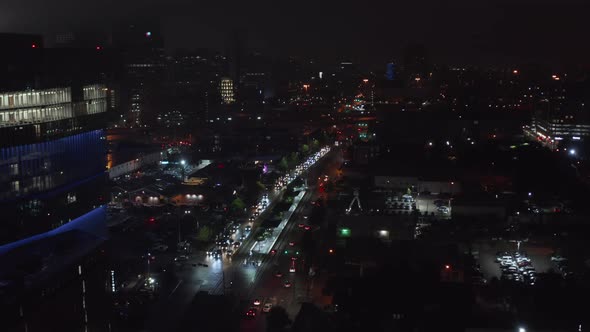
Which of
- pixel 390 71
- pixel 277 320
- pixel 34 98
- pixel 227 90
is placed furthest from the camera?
pixel 390 71

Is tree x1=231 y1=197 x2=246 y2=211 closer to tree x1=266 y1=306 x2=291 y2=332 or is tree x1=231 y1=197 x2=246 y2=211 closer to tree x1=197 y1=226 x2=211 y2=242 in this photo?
tree x1=197 y1=226 x2=211 y2=242

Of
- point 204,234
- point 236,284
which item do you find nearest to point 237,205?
point 204,234

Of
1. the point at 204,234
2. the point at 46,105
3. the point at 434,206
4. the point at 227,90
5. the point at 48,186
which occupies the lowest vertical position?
the point at 434,206

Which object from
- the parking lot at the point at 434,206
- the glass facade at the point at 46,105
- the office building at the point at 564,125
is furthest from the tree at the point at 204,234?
the office building at the point at 564,125

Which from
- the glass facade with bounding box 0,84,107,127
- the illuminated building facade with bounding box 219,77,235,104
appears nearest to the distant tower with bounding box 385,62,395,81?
the illuminated building facade with bounding box 219,77,235,104

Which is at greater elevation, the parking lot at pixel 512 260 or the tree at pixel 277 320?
the tree at pixel 277 320

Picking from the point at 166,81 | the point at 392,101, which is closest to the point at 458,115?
the point at 392,101

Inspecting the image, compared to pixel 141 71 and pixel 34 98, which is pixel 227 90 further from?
pixel 34 98

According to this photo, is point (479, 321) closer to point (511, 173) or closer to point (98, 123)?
point (98, 123)

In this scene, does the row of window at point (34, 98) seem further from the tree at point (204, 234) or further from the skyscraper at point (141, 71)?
the skyscraper at point (141, 71)
